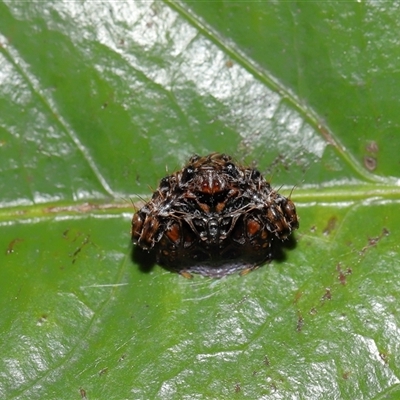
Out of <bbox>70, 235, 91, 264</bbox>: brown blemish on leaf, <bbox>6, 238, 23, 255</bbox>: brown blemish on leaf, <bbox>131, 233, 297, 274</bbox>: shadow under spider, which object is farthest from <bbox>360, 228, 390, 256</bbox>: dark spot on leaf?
<bbox>6, 238, 23, 255</bbox>: brown blemish on leaf

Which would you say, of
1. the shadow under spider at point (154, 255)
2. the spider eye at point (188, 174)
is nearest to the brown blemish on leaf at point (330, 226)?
the shadow under spider at point (154, 255)

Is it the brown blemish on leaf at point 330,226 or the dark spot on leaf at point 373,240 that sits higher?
the brown blemish on leaf at point 330,226

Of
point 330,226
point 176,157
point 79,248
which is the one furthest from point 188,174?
point 330,226

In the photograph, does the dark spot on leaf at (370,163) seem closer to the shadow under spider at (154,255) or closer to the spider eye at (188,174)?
the shadow under spider at (154,255)

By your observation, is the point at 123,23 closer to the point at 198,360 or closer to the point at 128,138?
the point at 128,138

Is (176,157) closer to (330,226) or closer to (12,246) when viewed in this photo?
(330,226)

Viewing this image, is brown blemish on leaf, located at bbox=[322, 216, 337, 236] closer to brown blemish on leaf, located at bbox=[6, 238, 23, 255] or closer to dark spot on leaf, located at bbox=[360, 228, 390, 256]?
dark spot on leaf, located at bbox=[360, 228, 390, 256]

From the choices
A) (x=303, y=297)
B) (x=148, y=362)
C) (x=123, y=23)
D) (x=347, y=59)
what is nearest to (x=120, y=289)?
(x=148, y=362)
